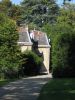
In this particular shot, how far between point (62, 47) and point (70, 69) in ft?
8.93

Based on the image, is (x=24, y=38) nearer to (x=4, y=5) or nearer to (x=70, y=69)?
(x=70, y=69)

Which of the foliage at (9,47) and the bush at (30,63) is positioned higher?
the foliage at (9,47)

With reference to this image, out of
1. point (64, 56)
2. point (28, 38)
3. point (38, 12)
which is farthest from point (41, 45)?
point (38, 12)

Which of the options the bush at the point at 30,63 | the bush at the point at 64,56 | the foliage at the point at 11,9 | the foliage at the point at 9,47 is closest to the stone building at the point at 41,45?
the bush at the point at 30,63

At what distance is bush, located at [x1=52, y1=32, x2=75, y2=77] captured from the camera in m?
44.6

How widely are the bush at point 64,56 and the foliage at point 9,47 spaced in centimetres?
433

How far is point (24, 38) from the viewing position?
214ft

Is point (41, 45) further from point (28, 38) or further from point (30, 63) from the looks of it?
point (30, 63)

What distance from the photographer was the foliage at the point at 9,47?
147ft

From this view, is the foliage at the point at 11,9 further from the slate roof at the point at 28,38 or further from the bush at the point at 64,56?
the bush at the point at 64,56

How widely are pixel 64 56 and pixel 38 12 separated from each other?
6237 cm

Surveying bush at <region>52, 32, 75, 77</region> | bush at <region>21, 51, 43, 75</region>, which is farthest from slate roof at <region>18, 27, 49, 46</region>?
bush at <region>52, 32, 75, 77</region>

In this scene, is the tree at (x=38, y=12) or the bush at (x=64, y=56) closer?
the bush at (x=64, y=56)

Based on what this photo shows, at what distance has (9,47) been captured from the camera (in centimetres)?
4681
